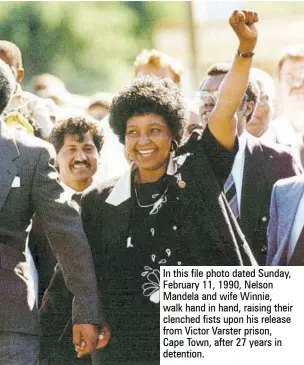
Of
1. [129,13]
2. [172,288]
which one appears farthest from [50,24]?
[172,288]

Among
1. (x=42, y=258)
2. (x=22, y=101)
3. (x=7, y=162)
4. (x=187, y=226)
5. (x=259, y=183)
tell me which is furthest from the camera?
(x=22, y=101)

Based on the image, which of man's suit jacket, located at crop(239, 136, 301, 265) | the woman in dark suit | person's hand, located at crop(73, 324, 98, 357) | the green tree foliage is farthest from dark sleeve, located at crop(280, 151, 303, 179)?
person's hand, located at crop(73, 324, 98, 357)

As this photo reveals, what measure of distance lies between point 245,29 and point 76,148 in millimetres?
810

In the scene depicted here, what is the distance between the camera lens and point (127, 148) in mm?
2328

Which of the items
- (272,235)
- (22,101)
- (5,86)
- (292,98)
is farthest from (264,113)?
(5,86)

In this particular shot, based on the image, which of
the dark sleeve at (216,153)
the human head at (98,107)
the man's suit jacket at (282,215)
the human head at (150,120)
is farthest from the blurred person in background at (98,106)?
the man's suit jacket at (282,215)

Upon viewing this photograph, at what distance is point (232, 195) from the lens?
2.42m

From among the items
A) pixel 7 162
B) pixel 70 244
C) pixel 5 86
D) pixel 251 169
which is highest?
pixel 5 86

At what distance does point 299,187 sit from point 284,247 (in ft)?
0.79

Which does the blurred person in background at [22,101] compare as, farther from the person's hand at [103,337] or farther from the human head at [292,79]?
the human head at [292,79]

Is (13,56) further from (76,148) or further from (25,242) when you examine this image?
(25,242)

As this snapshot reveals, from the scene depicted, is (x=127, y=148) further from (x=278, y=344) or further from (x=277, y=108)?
(x=278, y=344)

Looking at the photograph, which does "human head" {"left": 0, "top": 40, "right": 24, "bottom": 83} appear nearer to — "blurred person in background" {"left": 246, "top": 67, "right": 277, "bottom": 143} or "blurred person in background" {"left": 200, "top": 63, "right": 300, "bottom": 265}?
"blurred person in background" {"left": 200, "top": 63, "right": 300, "bottom": 265}
